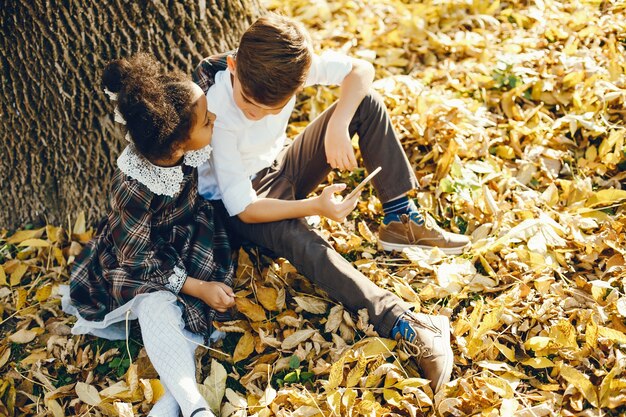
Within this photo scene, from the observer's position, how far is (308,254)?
2.33 metres

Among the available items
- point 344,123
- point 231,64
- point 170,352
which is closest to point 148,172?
point 231,64

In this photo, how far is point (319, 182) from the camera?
273 cm

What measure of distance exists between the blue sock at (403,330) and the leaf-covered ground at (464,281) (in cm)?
4

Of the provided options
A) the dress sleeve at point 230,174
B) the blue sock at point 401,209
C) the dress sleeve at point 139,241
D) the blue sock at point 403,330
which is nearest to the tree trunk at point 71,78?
the dress sleeve at point 139,241

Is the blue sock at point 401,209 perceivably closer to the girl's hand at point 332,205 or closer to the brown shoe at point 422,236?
the brown shoe at point 422,236

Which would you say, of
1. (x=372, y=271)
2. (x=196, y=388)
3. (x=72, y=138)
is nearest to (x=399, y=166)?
(x=372, y=271)

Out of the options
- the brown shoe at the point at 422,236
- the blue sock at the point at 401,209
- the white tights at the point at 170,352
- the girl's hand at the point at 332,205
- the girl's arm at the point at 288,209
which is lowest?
the white tights at the point at 170,352

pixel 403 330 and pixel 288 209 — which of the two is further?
pixel 288 209

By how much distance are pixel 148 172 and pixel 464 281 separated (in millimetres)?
1319

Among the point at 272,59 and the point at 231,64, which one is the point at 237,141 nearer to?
the point at 231,64

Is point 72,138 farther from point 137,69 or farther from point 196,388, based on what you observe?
point 196,388

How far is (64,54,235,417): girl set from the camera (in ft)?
6.82

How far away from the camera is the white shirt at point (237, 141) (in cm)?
235

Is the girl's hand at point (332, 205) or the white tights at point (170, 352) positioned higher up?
the girl's hand at point (332, 205)
